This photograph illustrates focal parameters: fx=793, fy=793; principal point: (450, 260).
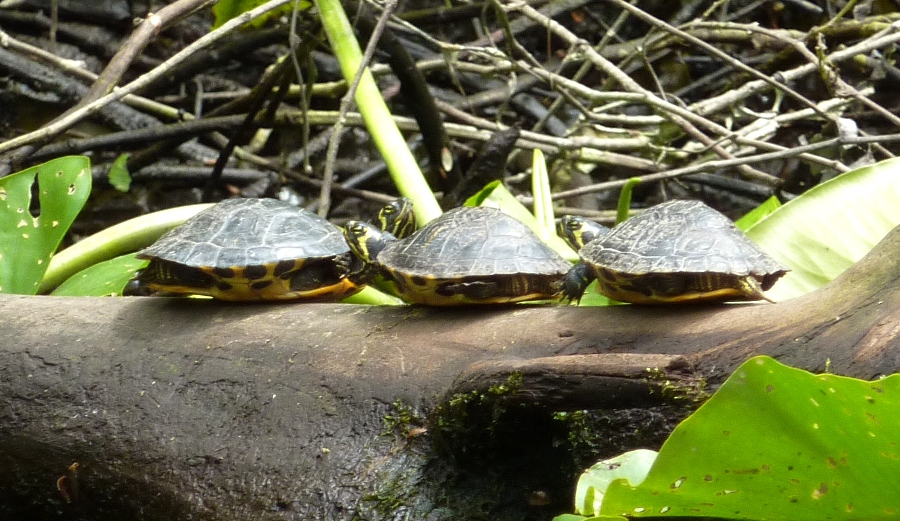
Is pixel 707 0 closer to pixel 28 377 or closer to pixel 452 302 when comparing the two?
pixel 452 302

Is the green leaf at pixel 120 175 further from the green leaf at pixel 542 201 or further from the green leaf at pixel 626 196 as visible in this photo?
the green leaf at pixel 626 196

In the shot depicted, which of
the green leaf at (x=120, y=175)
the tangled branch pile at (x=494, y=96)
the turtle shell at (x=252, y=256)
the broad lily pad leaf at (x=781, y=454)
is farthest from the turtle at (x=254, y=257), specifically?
the green leaf at (x=120, y=175)

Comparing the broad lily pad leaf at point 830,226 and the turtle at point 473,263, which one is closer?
the turtle at point 473,263

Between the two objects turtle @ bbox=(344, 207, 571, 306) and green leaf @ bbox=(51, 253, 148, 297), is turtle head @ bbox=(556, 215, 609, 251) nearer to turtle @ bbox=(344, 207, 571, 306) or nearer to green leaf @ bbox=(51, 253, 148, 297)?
turtle @ bbox=(344, 207, 571, 306)

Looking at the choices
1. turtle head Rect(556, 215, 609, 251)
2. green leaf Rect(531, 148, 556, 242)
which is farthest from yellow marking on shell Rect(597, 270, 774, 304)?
green leaf Rect(531, 148, 556, 242)

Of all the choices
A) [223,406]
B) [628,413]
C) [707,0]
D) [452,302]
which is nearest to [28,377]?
[223,406]

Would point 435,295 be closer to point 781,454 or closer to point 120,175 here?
point 781,454

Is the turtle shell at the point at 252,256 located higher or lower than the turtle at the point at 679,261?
lower
